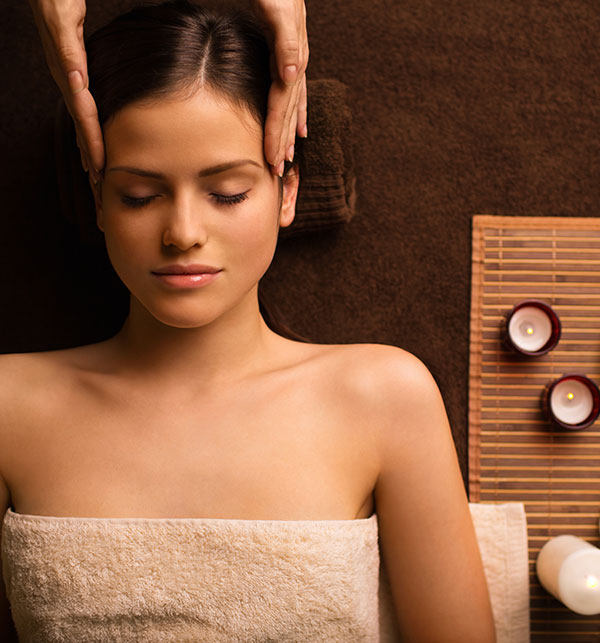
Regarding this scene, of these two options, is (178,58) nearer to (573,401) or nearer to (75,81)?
(75,81)

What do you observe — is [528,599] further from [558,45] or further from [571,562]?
[558,45]

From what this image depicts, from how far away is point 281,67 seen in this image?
1108 millimetres

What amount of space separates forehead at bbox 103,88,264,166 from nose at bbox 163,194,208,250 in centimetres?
7

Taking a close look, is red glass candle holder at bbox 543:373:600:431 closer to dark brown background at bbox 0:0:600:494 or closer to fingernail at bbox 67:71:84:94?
dark brown background at bbox 0:0:600:494

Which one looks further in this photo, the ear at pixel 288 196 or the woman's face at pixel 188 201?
the ear at pixel 288 196

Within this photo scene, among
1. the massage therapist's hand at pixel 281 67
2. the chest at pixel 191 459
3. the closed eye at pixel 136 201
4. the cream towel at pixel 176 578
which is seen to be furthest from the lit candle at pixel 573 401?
the closed eye at pixel 136 201

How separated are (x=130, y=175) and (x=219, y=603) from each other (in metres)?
0.81

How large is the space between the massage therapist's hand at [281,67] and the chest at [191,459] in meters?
0.50

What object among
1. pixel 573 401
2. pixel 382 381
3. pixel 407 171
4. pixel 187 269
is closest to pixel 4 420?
pixel 187 269

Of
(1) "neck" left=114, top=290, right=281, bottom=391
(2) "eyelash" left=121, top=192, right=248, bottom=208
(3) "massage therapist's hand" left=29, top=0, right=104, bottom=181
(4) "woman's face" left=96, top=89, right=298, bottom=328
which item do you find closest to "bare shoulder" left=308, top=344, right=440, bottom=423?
(1) "neck" left=114, top=290, right=281, bottom=391

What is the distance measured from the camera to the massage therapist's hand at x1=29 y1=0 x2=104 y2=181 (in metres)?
1.08

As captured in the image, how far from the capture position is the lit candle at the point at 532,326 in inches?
61.2

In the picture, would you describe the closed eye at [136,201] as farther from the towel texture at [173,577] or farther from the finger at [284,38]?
the towel texture at [173,577]

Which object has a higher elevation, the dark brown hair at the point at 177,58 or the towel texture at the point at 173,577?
the dark brown hair at the point at 177,58
